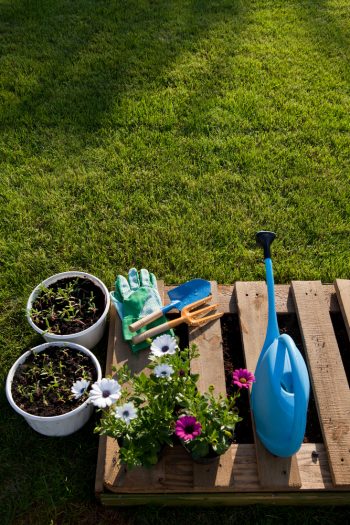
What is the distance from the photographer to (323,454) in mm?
1904

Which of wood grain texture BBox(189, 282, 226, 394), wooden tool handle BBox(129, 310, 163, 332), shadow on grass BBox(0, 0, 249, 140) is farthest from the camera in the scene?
shadow on grass BBox(0, 0, 249, 140)

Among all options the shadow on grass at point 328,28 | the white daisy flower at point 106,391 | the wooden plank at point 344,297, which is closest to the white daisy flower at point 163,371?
the white daisy flower at point 106,391

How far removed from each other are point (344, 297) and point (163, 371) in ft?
3.76

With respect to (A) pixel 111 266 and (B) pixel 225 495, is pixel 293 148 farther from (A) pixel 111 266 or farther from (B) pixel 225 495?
(B) pixel 225 495

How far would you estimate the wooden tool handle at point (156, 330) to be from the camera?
2143mm

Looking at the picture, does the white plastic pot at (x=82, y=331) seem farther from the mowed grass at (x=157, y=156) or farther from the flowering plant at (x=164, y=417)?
the flowering plant at (x=164, y=417)

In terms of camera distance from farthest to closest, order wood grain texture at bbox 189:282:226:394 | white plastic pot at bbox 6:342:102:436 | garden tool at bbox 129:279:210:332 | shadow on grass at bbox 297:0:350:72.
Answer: shadow on grass at bbox 297:0:350:72 → garden tool at bbox 129:279:210:332 → wood grain texture at bbox 189:282:226:394 → white plastic pot at bbox 6:342:102:436

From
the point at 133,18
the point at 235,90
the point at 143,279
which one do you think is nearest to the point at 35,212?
the point at 143,279

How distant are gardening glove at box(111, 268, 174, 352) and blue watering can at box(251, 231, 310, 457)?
0.55m

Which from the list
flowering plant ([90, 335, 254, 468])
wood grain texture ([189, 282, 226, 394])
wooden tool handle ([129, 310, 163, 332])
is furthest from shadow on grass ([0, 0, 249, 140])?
flowering plant ([90, 335, 254, 468])

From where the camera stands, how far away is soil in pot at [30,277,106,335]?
221 centimetres

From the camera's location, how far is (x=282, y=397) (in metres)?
1.73

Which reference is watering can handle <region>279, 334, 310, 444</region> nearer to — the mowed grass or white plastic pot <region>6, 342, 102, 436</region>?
the mowed grass

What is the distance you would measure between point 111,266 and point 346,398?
1.42m
